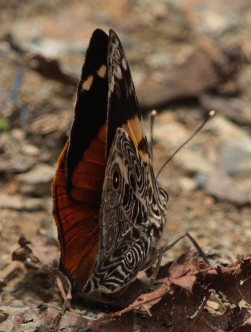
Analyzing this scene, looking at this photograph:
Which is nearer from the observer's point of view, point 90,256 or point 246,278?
point 246,278

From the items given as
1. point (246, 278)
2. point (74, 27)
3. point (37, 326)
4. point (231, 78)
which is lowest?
point (37, 326)

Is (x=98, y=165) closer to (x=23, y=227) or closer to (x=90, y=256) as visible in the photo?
(x=90, y=256)

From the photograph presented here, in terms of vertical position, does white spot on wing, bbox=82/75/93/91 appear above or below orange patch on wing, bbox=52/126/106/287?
above

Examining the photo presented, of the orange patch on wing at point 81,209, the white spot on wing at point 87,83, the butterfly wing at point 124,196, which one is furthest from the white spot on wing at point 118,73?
the orange patch on wing at point 81,209

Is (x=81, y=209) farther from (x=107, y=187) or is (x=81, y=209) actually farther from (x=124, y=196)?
(x=107, y=187)

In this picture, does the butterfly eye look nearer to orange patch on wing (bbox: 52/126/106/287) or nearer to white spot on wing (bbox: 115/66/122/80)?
orange patch on wing (bbox: 52/126/106/287)

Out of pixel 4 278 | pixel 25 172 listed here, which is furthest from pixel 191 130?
pixel 4 278

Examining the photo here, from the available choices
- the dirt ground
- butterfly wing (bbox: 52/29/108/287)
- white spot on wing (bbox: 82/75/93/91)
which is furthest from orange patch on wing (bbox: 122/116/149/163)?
the dirt ground
